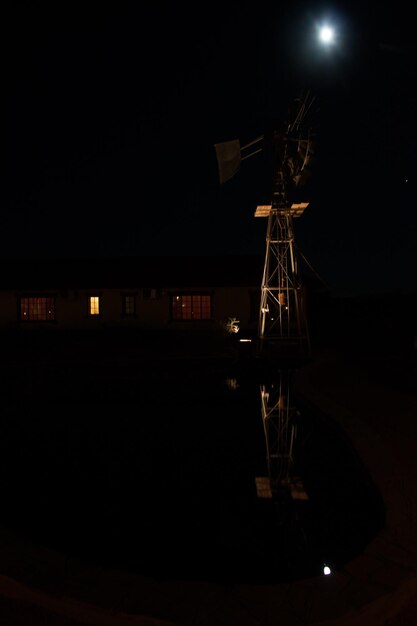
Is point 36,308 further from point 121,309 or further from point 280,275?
point 280,275

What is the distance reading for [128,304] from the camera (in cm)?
2311

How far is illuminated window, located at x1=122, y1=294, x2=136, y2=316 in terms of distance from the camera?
22984 mm

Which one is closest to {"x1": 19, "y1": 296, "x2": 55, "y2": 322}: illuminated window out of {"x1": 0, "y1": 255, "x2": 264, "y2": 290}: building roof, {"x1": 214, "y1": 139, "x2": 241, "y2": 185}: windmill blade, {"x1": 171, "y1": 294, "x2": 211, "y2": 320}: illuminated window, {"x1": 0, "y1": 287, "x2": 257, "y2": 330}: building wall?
{"x1": 0, "y1": 287, "x2": 257, "y2": 330}: building wall

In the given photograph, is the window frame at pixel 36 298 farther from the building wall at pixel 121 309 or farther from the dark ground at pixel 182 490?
the dark ground at pixel 182 490

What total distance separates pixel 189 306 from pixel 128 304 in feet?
10.0

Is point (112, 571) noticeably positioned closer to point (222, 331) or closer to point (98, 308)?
point (222, 331)

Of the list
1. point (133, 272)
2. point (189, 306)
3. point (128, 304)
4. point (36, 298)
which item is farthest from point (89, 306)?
point (189, 306)

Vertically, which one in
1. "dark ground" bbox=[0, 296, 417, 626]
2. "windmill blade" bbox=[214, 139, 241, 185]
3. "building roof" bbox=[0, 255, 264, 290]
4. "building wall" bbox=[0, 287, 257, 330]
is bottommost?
"dark ground" bbox=[0, 296, 417, 626]

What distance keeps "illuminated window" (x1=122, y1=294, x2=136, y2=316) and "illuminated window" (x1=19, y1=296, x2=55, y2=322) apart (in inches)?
144

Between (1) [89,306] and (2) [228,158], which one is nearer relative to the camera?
(2) [228,158]

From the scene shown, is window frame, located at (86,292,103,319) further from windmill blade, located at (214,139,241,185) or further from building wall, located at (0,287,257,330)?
windmill blade, located at (214,139,241,185)

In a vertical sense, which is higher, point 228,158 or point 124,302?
point 228,158

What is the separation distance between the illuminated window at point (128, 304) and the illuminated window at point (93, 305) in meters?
1.33

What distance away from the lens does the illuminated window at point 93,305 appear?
23188 millimetres
